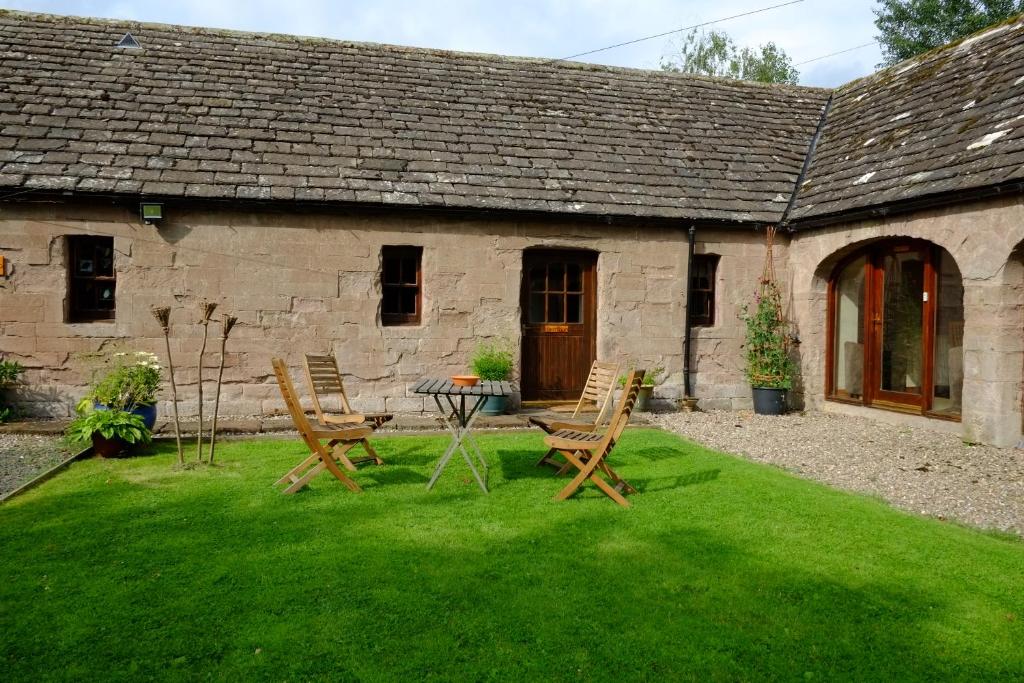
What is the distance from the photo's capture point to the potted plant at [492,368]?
9.94 metres

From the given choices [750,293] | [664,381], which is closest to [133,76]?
[664,381]

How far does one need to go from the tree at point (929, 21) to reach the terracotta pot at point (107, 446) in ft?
99.5

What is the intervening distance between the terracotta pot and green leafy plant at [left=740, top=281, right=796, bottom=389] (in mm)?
8547

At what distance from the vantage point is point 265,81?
11.3 m

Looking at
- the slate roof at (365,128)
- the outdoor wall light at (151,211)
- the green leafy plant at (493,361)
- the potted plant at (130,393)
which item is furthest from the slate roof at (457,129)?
the potted plant at (130,393)

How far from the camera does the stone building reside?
9109mm

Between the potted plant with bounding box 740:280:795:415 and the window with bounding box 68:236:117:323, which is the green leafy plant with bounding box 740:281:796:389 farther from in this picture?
the window with bounding box 68:236:117:323

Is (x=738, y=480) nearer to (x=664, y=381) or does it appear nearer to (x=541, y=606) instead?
(x=541, y=606)

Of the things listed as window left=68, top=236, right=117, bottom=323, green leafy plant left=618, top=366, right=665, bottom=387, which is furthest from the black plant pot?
window left=68, top=236, right=117, bottom=323

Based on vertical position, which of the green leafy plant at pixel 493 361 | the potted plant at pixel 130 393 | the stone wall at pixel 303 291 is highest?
the stone wall at pixel 303 291

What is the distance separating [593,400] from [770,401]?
4161 millimetres

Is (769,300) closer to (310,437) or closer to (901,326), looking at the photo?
(901,326)

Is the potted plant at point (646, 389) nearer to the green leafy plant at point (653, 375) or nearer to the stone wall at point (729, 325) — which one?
the green leafy plant at point (653, 375)

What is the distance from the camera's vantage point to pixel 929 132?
9.75 meters
